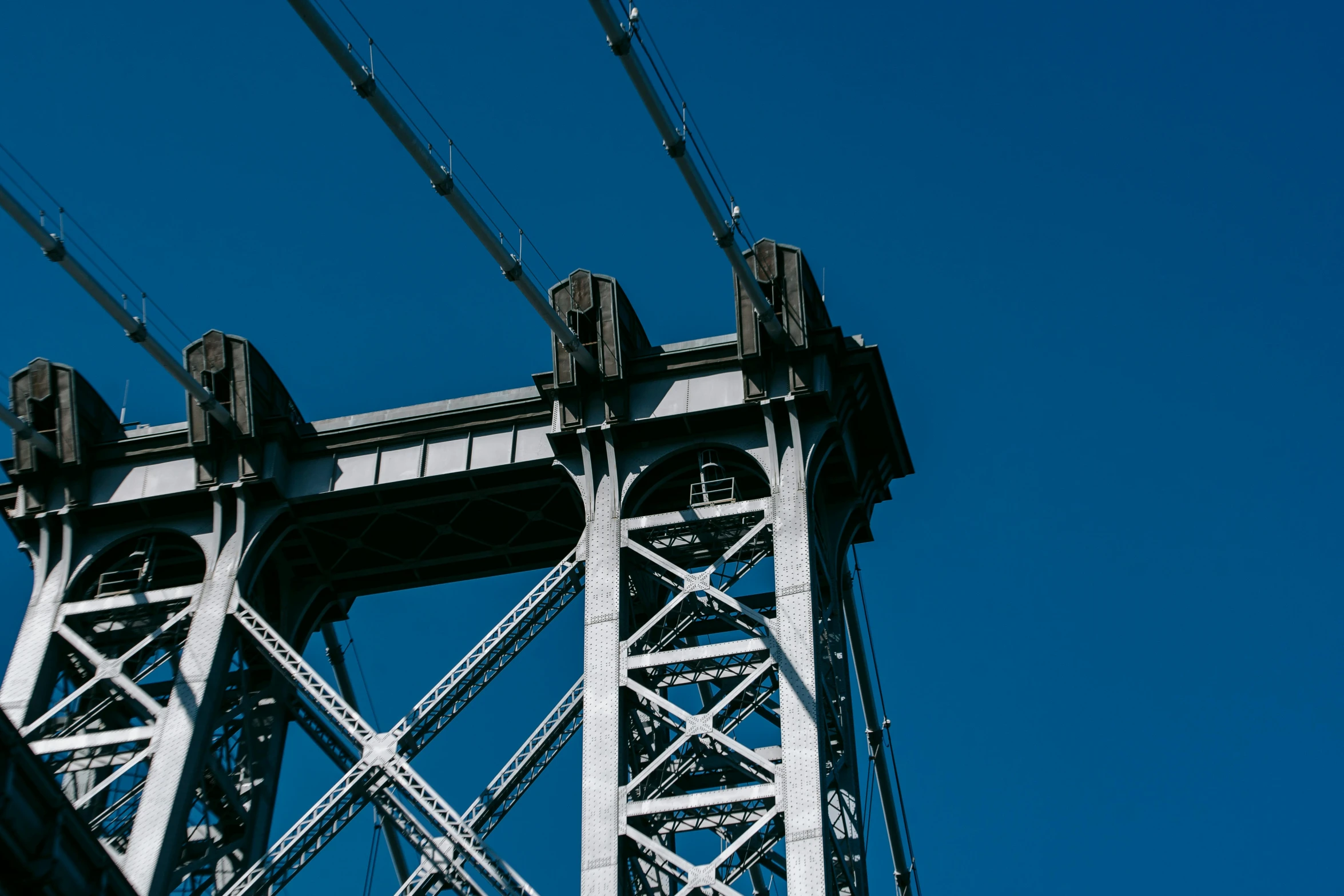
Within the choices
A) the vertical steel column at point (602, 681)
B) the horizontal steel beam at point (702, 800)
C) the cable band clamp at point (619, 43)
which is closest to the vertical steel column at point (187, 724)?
the vertical steel column at point (602, 681)

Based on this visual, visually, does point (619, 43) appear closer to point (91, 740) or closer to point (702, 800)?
point (702, 800)

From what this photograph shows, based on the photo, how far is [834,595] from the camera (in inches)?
1341

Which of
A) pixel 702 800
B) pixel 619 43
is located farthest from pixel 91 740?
pixel 619 43

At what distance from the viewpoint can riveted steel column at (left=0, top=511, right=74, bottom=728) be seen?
34.5 m

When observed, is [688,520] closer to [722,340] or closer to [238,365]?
[722,340]

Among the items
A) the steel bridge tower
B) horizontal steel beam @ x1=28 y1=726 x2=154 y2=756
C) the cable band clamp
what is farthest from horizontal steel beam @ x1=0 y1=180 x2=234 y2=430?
the cable band clamp

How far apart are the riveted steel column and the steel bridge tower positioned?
0.06m

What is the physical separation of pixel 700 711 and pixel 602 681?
184 cm

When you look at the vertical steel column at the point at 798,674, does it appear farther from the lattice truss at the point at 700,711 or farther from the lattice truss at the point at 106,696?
the lattice truss at the point at 106,696

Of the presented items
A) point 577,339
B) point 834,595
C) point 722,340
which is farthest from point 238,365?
point 834,595

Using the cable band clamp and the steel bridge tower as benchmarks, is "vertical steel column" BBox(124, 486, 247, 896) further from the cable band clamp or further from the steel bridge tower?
the cable band clamp

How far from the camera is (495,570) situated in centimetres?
3862

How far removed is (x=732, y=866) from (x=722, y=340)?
917 cm

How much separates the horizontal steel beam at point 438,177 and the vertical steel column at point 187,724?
273 inches
